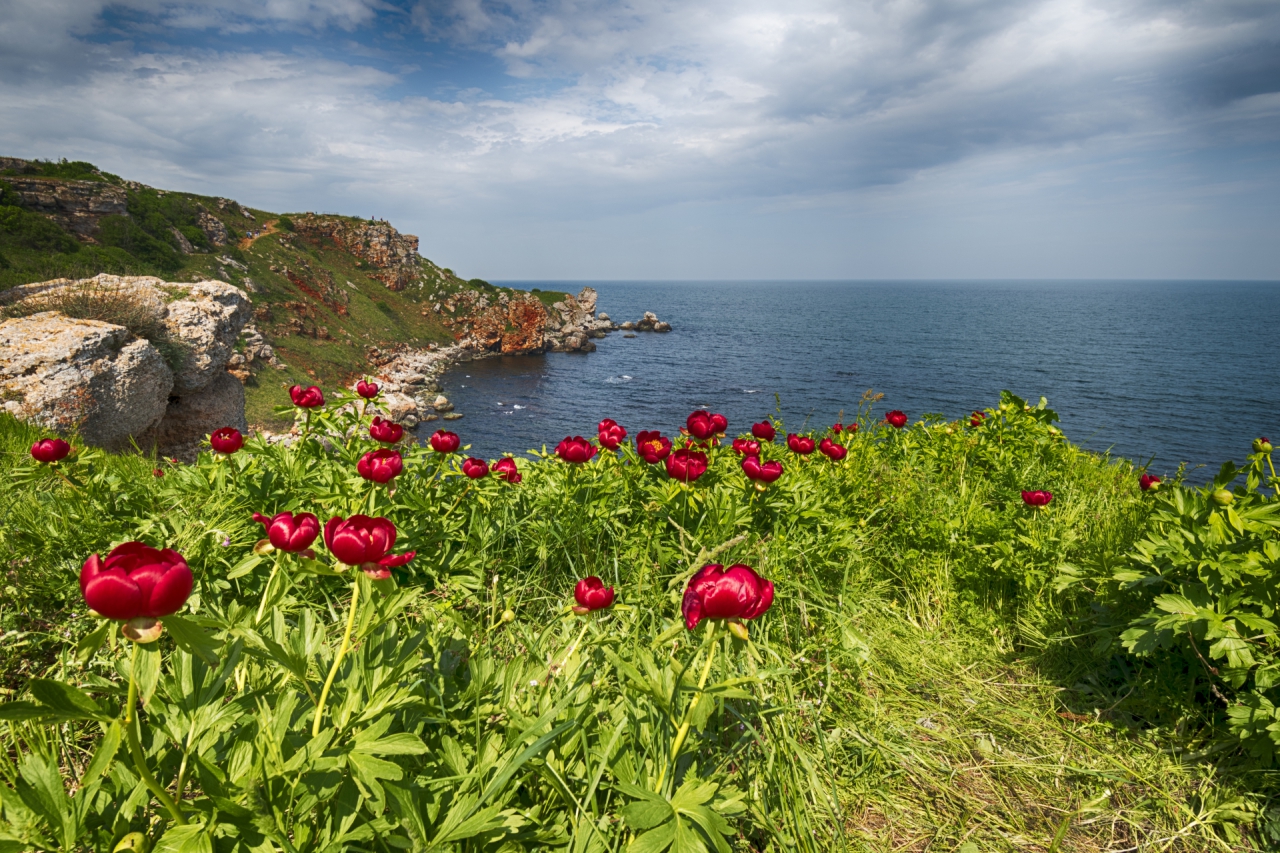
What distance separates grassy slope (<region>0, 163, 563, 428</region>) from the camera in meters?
24.3

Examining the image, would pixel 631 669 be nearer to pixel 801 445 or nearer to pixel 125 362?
pixel 801 445

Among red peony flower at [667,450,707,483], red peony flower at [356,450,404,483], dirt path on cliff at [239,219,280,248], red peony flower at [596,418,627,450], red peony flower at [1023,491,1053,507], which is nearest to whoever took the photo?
red peony flower at [356,450,404,483]

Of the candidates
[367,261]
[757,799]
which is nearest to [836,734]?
[757,799]

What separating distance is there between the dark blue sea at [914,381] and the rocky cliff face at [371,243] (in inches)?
505

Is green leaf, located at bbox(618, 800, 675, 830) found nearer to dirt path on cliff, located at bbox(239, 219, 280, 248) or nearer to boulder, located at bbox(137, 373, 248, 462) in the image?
boulder, located at bbox(137, 373, 248, 462)

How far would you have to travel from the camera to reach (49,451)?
2535 mm

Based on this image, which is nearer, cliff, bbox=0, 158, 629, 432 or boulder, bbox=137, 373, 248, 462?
boulder, bbox=137, 373, 248, 462

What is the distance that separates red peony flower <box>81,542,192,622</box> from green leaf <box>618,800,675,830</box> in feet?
3.24

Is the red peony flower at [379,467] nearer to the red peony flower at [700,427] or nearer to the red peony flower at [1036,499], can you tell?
the red peony flower at [700,427]

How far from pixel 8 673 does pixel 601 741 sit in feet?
7.32

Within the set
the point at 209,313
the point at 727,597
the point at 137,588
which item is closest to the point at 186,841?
the point at 137,588

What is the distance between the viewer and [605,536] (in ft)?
10.3

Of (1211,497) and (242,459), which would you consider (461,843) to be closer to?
(242,459)

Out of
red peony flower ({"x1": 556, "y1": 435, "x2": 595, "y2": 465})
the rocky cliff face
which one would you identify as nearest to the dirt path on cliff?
the rocky cliff face
